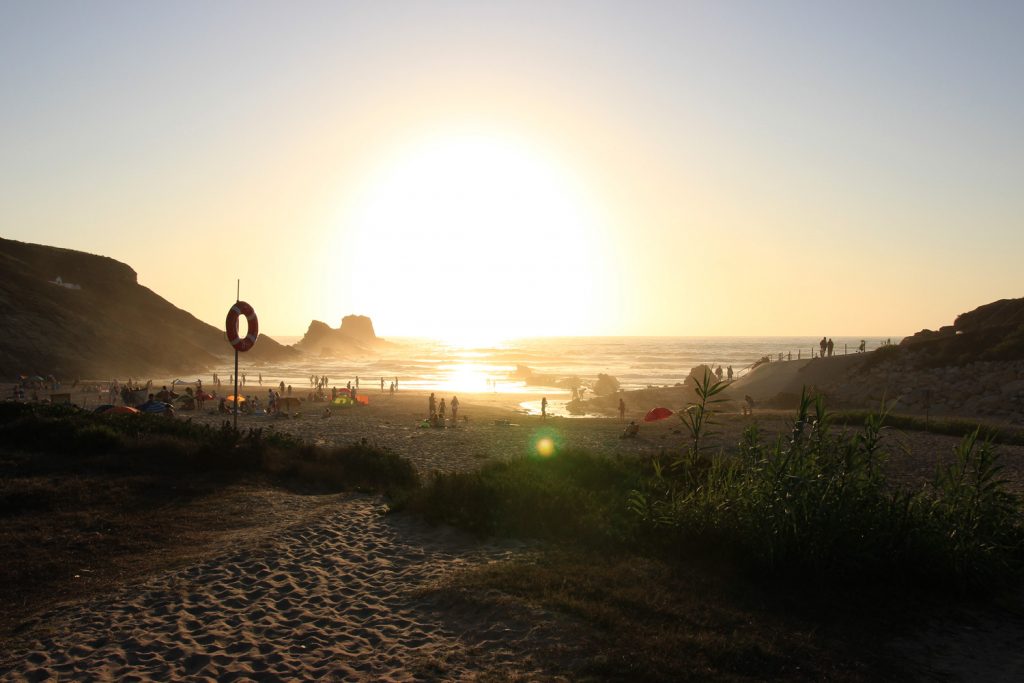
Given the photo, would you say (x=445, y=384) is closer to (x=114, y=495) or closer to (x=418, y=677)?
(x=114, y=495)

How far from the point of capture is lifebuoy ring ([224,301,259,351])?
13.6m

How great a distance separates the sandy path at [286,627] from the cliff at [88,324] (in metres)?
49.4

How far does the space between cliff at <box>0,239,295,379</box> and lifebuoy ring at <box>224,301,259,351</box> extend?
43174mm

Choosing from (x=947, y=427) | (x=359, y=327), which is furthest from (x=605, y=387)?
(x=359, y=327)

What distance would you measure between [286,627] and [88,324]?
63.3 m

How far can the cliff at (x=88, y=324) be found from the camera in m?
50.7

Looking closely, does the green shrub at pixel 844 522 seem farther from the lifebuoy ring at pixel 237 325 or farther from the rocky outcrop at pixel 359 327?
the rocky outcrop at pixel 359 327

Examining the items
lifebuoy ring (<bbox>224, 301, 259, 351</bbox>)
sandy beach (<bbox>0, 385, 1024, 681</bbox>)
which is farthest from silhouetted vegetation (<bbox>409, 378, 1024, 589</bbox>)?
lifebuoy ring (<bbox>224, 301, 259, 351</bbox>)

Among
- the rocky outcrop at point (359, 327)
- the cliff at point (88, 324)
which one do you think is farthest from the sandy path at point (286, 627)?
the rocky outcrop at point (359, 327)

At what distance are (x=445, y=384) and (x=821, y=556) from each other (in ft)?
184

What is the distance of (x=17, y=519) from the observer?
958 cm

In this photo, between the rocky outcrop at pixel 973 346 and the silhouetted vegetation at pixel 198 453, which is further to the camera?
the rocky outcrop at pixel 973 346

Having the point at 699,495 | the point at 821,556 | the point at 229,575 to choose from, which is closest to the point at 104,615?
the point at 229,575

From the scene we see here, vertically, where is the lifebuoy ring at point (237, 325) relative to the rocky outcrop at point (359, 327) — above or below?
below
